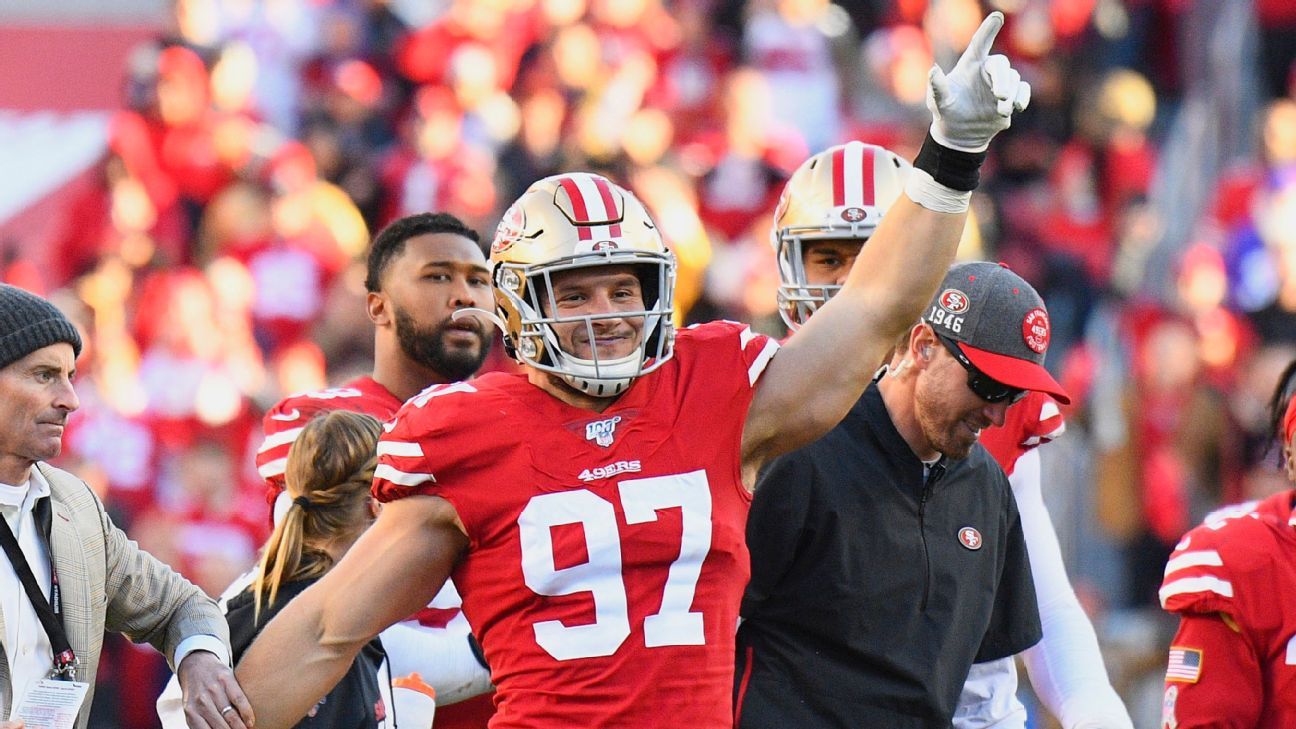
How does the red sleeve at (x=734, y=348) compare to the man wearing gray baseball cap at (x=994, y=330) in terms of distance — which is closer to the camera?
the red sleeve at (x=734, y=348)

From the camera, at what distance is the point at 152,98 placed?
1209 centimetres

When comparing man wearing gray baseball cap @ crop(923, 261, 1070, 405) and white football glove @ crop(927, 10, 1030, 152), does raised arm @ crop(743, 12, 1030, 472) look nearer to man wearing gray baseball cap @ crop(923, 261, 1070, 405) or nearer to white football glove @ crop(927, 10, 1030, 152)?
white football glove @ crop(927, 10, 1030, 152)

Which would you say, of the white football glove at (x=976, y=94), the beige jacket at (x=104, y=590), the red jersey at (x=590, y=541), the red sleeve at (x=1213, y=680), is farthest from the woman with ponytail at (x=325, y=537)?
the red sleeve at (x=1213, y=680)

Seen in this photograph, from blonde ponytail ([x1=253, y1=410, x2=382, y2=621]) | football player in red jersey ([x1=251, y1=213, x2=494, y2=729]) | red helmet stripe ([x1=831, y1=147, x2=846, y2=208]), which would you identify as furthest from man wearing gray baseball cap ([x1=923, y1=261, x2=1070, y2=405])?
football player in red jersey ([x1=251, y1=213, x2=494, y2=729])

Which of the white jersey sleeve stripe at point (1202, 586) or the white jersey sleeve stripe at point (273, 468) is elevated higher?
the white jersey sleeve stripe at point (273, 468)

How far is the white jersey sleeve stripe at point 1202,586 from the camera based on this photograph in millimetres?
4199

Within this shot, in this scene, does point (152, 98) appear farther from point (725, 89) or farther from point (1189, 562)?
point (1189, 562)

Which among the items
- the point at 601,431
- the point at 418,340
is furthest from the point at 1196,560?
the point at 418,340

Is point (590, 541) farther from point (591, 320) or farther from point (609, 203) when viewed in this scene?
point (609, 203)

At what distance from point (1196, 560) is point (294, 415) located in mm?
2070

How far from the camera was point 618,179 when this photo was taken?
10812mm

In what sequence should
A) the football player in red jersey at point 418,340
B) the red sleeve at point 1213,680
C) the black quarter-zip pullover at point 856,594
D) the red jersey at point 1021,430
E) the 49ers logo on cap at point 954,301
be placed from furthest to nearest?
the football player in red jersey at point 418,340
the red jersey at point 1021,430
the red sleeve at point 1213,680
the 49ers logo on cap at point 954,301
the black quarter-zip pullover at point 856,594

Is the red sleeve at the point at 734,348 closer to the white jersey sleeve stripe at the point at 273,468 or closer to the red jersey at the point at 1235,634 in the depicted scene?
the red jersey at the point at 1235,634

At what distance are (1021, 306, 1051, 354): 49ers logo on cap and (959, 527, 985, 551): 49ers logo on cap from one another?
368 mm
